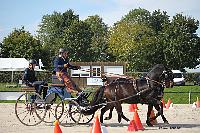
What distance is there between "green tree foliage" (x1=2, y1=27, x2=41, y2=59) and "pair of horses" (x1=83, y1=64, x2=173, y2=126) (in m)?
56.3

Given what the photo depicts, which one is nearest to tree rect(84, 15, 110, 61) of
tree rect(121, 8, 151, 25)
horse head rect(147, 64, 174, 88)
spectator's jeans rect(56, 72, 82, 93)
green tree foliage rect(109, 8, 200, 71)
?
tree rect(121, 8, 151, 25)

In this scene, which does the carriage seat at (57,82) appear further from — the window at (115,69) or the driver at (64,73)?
the window at (115,69)

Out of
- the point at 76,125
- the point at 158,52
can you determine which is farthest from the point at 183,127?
the point at 158,52

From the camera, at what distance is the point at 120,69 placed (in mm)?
43938

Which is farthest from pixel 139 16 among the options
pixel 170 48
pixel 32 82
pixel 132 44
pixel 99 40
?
pixel 32 82

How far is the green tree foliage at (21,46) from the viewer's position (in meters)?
69.1

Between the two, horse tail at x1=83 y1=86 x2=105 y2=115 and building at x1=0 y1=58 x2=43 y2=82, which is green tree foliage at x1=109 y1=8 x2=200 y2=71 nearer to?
building at x1=0 y1=58 x2=43 y2=82

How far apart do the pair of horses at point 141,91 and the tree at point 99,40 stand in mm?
66193

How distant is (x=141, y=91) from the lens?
42.6 ft

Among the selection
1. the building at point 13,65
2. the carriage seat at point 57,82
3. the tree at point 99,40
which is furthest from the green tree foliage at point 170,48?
the carriage seat at point 57,82

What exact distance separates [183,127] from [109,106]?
253cm

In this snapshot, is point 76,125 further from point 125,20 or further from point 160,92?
point 125,20

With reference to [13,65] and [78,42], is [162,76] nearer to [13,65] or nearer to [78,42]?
[13,65]

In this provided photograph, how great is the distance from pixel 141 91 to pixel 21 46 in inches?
2328
